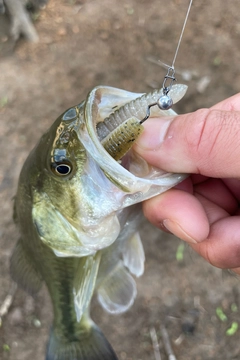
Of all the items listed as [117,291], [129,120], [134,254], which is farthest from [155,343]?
[129,120]

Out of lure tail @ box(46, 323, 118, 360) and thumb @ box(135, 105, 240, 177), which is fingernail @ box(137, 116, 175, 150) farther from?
lure tail @ box(46, 323, 118, 360)

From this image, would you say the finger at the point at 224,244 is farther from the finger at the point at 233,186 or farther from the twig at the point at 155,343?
the twig at the point at 155,343

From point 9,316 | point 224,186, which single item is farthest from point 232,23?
point 9,316

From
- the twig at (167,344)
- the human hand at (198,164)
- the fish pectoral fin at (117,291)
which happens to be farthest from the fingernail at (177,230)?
the twig at (167,344)

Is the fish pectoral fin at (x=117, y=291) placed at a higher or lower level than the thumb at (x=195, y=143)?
lower

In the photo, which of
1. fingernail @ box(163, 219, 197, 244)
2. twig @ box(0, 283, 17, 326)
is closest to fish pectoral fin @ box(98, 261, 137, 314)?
fingernail @ box(163, 219, 197, 244)

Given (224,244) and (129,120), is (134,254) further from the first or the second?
(129,120)
